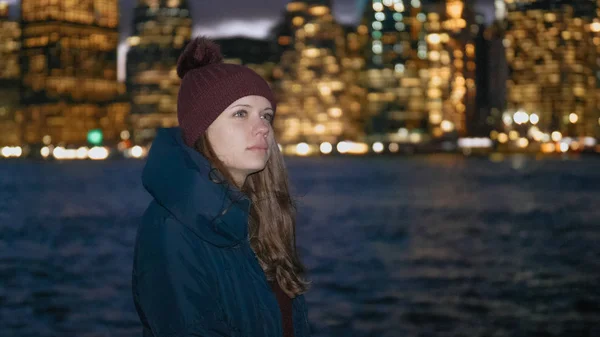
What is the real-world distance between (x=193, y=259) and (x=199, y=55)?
0.88 meters

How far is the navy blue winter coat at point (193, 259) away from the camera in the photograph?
3.03 meters

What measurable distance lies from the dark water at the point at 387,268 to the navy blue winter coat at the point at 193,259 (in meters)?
1.71

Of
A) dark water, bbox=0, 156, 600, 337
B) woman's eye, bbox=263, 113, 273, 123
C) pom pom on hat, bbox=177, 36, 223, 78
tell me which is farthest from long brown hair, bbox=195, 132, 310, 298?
dark water, bbox=0, 156, 600, 337

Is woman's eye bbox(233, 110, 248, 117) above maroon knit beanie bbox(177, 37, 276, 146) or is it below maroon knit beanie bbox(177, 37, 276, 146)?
below

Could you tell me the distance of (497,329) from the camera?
731 inches

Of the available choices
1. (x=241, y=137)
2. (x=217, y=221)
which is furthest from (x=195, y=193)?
(x=241, y=137)

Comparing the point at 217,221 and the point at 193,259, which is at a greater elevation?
the point at 217,221

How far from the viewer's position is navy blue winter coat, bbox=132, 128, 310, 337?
303cm

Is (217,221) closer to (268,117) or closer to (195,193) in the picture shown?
(195,193)

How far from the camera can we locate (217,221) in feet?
10.2

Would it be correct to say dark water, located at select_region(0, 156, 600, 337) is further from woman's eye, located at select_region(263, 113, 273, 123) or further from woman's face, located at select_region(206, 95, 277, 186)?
woman's face, located at select_region(206, 95, 277, 186)

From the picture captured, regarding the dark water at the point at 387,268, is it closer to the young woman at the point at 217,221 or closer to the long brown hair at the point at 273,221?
the long brown hair at the point at 273,221

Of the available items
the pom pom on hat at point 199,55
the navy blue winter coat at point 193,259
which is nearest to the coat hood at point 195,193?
the navy blue winter coat at point 193,259

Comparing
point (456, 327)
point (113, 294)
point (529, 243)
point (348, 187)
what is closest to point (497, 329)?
point (456, 327)
